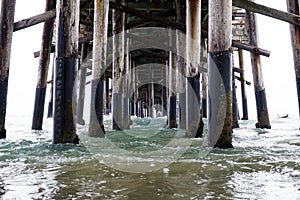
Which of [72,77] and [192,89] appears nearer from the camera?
[72,77]

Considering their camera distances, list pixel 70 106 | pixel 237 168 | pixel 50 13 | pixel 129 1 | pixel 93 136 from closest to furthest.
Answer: pixel 237 168, pixel 70 106, pixel 50 13, pixel 93 136, pixel 129 1

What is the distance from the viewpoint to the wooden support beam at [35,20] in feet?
16.8

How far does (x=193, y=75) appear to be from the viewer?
17.9ft

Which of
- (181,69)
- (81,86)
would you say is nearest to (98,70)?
(181,69)

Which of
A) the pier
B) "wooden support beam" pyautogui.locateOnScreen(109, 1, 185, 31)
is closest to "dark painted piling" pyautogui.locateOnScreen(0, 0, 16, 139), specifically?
the pier

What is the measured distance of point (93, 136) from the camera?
5.59m

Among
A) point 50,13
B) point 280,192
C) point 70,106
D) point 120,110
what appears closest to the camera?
point 280,192

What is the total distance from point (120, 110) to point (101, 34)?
A: 2.43 m

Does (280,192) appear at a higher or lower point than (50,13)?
lower

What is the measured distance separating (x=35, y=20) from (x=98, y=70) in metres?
1.33

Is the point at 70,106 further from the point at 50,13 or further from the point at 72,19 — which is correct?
the point at 50,13

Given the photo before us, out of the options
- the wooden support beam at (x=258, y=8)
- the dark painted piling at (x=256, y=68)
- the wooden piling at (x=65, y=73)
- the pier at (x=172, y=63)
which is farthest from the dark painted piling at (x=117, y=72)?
the wooden support beam at (x=258, y=8)

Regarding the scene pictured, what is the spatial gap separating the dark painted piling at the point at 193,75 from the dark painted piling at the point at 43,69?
295 centimetres

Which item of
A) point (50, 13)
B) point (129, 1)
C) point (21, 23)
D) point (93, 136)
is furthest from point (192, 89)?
point (129, 1)
